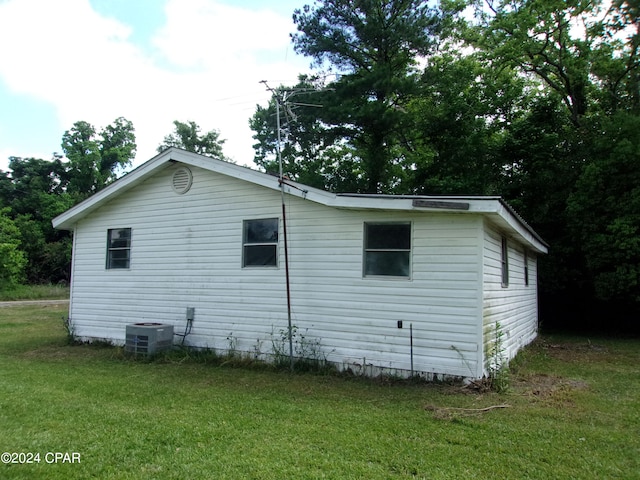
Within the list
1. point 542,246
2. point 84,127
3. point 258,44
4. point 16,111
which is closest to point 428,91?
point 542,246

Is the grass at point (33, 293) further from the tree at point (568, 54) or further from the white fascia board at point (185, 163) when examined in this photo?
the tree at point (568, 54)

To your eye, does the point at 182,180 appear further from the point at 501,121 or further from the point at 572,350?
the point at 501,121

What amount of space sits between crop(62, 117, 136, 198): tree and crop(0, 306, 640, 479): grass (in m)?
33.3

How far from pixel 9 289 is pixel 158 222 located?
22890mm

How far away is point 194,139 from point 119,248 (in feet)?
121

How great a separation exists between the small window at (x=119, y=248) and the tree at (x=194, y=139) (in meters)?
35.1

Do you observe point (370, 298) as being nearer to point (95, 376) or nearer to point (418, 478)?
point (418, 478)

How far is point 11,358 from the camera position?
866cm

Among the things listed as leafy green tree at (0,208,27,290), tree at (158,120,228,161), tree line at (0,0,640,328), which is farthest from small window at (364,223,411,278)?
tree at (158,120,228,161)

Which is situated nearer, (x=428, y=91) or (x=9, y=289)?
(x=428, y=91)

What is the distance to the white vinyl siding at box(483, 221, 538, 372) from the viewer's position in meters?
6.86

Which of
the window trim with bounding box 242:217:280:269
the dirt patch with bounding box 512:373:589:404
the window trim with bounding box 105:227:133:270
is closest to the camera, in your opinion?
the dirt patch with bounding box 512:373:589:404

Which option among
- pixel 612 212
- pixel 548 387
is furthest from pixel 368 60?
pixel 548 387

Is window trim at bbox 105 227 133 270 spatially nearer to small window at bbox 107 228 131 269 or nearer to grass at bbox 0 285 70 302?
small window at bbox 107 228 131 269
